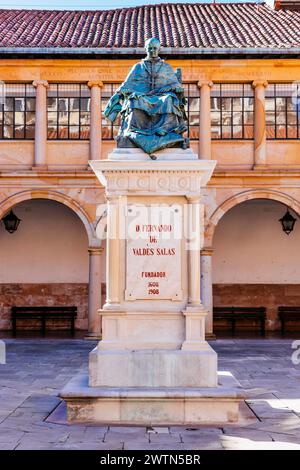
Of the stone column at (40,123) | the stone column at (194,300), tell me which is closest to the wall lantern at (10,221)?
the stone column at (40,123)

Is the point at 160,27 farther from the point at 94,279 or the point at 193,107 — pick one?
the point at 94,279

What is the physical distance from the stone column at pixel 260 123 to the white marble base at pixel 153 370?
10.2 meters

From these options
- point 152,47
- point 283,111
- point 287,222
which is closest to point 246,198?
point 287,222

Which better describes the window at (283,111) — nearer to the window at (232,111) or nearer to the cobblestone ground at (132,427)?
the window at (232,111)

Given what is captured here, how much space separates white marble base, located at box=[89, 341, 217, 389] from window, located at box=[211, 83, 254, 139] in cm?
1060

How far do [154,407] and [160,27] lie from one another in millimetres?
14732

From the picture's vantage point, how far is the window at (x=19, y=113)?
16797mm

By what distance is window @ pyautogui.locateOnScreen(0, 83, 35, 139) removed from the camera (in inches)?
661

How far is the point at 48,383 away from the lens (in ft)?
31.2

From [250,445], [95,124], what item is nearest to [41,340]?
[95,124]
